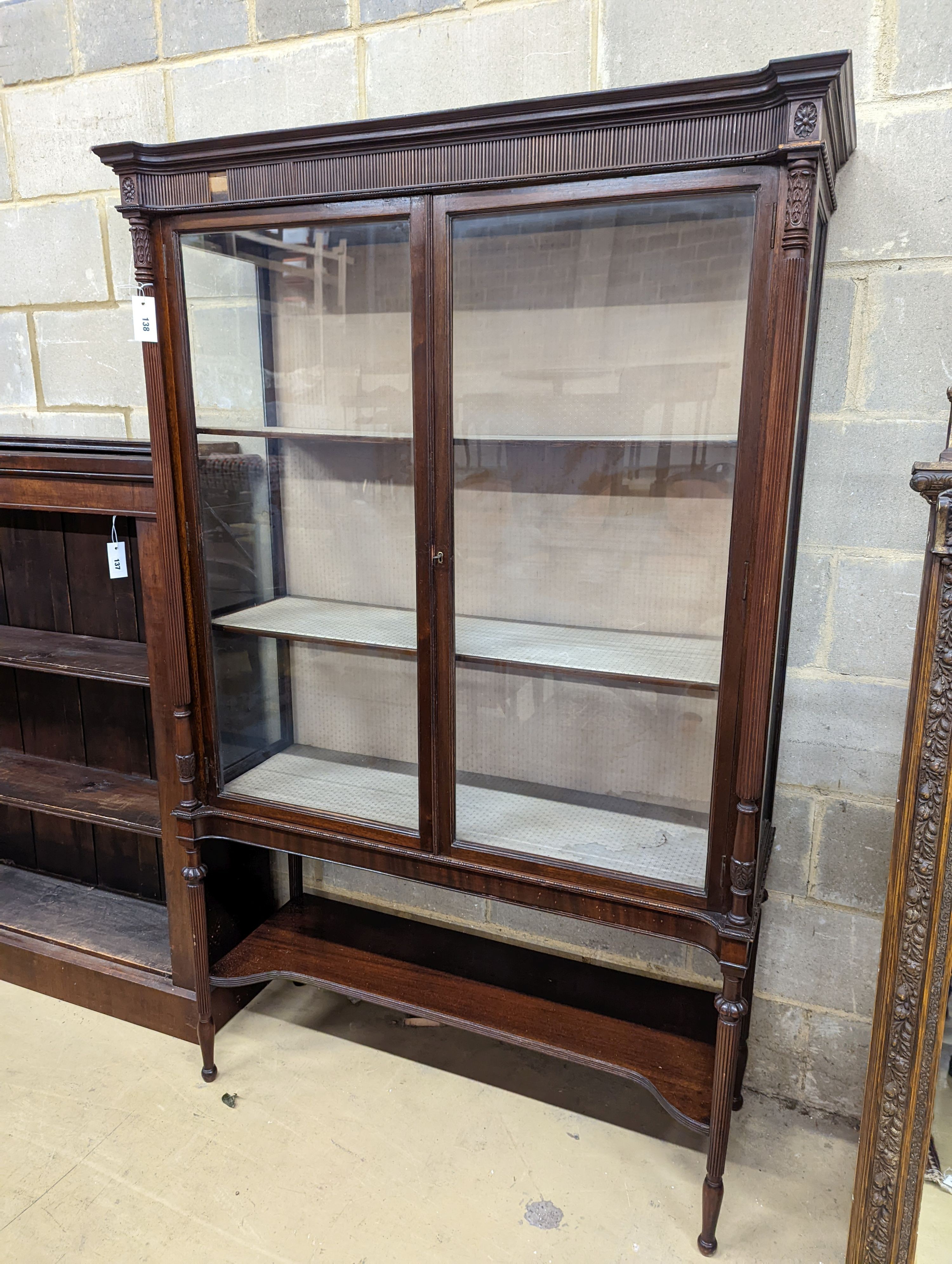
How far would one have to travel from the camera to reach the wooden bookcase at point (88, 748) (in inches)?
73.0

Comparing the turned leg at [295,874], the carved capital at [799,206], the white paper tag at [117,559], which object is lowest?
the turned leg at [295,874]

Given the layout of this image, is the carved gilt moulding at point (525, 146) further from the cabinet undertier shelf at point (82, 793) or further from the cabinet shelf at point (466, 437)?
the cabinet undertier shelf at point (82, 793)

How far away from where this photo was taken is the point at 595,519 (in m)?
1.51

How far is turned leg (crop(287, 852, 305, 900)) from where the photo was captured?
2.15 m

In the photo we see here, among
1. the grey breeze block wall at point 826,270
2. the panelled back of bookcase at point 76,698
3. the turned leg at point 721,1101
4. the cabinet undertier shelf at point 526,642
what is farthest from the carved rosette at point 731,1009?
the panelled back of bookcase at point 76,698

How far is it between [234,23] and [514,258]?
3.32 feet

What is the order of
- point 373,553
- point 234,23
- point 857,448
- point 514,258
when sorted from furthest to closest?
point 234,23
point 373,553
point 857,448
point 514,258

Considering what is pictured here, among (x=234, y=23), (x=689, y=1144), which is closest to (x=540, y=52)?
(x=234, y=23)

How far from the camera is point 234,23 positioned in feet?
5.98

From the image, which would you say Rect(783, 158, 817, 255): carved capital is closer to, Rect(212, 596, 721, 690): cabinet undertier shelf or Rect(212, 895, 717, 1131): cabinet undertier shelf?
Rect(212, 596, 721, 690): cabinet undertier shelf

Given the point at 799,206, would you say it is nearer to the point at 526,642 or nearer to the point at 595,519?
the point at 595,519

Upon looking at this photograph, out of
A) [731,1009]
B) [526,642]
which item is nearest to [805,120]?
[526,642]

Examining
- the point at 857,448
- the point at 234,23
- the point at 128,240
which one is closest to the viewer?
the point at 857,448

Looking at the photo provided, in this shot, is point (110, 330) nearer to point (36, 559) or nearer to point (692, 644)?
point (36, 559)
